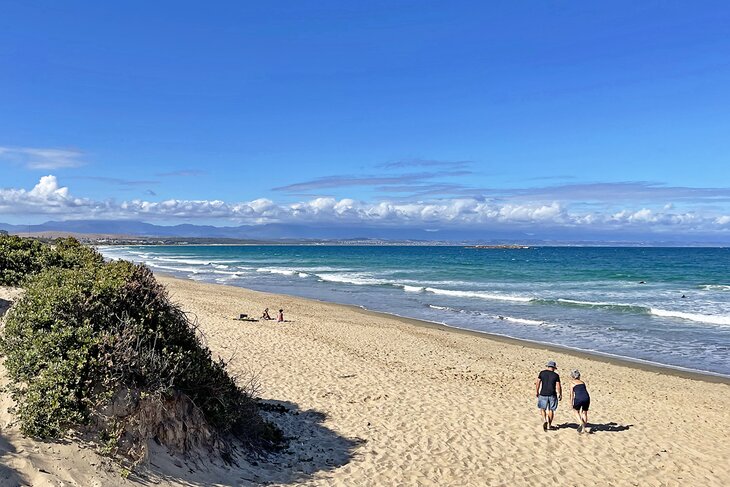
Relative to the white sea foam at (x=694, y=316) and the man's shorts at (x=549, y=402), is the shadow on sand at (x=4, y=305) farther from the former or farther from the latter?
the white sea foam at (x=694, y=316)

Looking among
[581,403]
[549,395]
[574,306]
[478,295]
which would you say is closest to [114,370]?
[549,395]

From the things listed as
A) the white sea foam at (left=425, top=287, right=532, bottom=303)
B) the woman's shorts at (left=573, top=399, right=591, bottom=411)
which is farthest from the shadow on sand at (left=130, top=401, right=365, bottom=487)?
the white sea foam at (left=425, top=287, right=532, bottom=303)

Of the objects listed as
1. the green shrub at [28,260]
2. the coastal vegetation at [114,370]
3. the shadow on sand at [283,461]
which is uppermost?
the green shrub at [28,260]

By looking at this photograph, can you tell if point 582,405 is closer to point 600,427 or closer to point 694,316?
point 600,427

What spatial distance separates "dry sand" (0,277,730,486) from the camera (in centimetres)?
651

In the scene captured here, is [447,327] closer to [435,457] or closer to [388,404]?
[388,404]

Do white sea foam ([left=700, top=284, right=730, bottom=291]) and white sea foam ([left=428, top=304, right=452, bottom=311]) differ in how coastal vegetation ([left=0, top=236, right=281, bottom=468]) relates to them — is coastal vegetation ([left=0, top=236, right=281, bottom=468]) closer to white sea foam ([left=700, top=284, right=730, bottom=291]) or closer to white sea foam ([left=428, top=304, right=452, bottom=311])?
white sea foam ([left=428, top=304, right=452, bottom=311])

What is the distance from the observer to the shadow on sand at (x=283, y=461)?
5723 millimetres

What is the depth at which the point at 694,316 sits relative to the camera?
86.1ft

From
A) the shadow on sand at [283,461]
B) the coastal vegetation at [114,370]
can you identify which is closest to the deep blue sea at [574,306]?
the shadow on sand at [283,461]

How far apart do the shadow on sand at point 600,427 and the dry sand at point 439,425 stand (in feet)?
0.20

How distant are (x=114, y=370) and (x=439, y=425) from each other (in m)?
5.85

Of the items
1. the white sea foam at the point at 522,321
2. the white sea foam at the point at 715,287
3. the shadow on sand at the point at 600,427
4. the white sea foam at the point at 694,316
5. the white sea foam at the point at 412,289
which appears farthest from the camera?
the white sea foam at the point at 715,287

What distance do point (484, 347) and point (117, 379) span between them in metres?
14.6
